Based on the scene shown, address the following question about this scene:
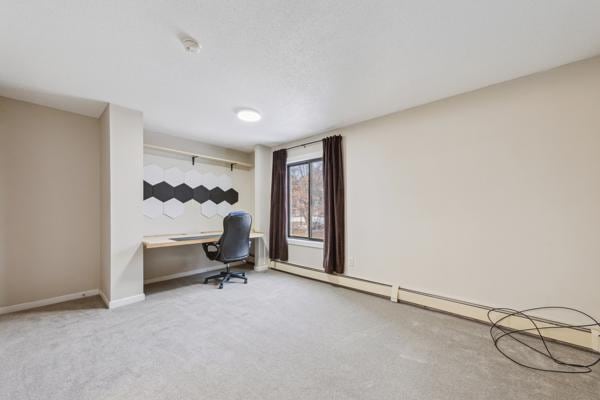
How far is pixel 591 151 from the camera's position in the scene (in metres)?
2.00

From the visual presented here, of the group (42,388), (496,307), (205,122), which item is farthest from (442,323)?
(205,122)

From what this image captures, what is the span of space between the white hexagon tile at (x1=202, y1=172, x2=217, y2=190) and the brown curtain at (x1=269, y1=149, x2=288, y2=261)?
1.16 m

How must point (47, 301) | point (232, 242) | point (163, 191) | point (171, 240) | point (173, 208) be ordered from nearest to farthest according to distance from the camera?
point (47, 301)
point (171, 240)
point (232, 242)
point (163, 191)
point (173, 208)

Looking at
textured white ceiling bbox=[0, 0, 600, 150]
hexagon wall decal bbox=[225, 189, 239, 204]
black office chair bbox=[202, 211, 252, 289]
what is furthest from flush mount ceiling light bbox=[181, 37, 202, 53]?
hexagon wall decal bbox=[225, 189, 239, 204]

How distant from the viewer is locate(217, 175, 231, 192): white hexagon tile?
4.75 m

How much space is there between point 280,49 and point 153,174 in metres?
3.09

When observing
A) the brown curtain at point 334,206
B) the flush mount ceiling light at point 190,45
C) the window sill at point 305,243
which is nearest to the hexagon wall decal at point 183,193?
the window sill at point 305,243

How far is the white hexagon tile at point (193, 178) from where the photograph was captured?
428 cm

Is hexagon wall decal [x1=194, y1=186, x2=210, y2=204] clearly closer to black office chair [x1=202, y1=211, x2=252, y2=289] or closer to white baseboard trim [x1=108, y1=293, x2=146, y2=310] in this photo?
black office chair [x1=202, y1=211, x2=252, y2=289]

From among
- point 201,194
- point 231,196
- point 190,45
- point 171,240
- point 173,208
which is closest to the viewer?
point 190,45

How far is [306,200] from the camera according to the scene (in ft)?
14.4

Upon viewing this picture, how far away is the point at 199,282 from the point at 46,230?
1982mm

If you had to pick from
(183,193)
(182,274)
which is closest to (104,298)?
(182,274)

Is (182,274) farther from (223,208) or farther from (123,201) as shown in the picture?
(123,201)
